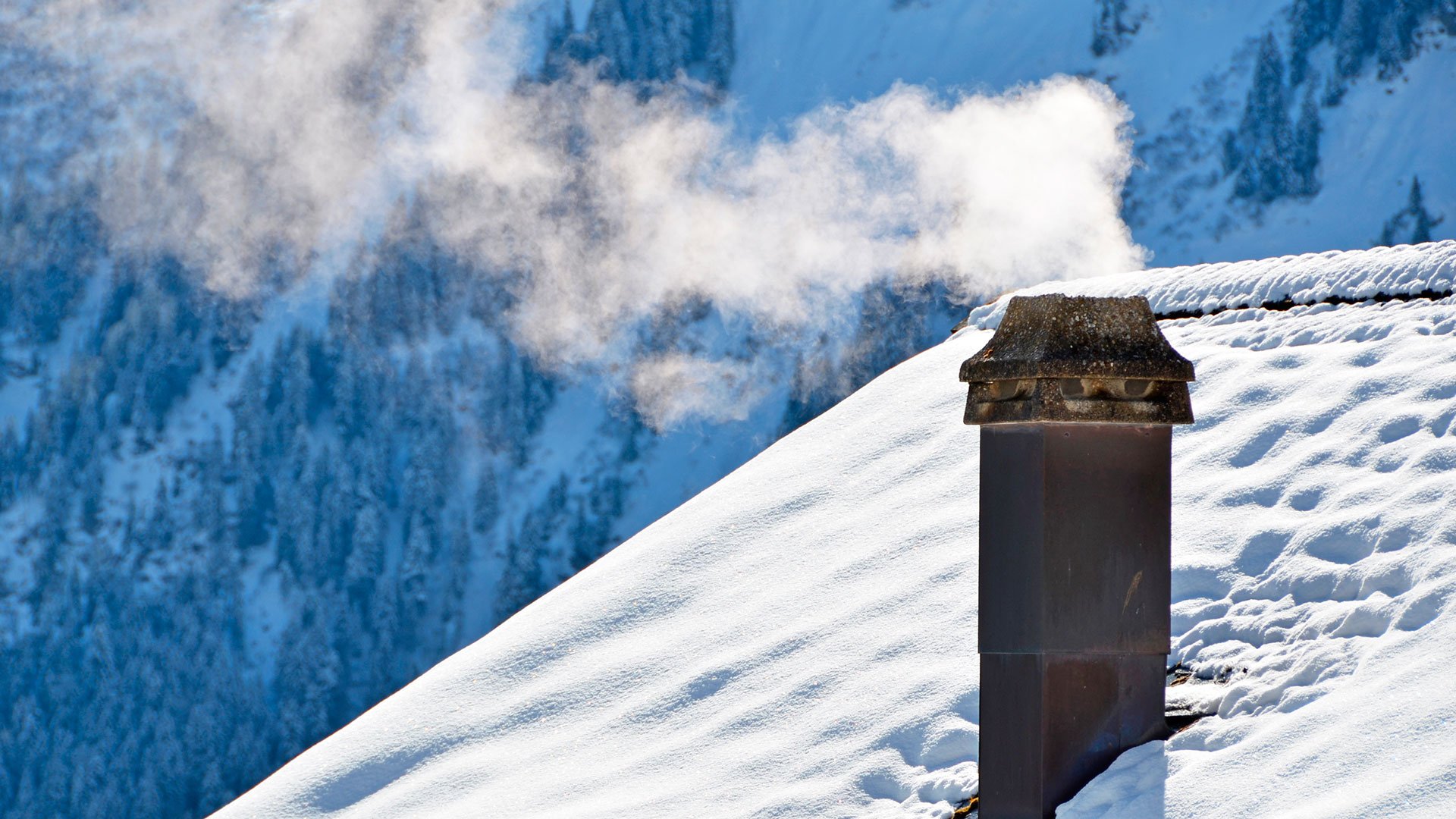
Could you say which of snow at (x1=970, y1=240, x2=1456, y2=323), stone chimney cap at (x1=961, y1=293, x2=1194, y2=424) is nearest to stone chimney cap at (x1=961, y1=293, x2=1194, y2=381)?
stone chimney cap at (x1=961, y1=293, x2=1194, y2=424)

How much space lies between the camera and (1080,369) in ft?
10.5

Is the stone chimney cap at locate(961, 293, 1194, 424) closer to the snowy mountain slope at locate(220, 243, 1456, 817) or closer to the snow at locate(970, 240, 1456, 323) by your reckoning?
the snowy mountain slope at locate(220, 243, 1456, 817)

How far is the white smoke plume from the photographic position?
2975cm

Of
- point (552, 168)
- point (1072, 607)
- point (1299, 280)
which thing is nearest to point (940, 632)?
point (1072, 607)

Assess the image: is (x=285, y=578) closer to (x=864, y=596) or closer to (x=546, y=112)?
(x=546, y=112)

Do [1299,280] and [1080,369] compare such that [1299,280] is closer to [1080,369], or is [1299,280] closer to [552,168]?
[1080,369]

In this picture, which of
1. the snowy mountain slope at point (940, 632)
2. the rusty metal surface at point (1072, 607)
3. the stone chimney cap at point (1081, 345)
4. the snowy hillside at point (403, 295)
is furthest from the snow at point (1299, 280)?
the snowy hillside at point (403, 295)

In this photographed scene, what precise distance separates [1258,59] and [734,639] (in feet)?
88.7

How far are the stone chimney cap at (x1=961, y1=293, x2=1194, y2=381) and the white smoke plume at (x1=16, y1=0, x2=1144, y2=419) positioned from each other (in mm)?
23238

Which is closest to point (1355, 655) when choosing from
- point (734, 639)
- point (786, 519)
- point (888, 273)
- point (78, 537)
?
point (734, 639)

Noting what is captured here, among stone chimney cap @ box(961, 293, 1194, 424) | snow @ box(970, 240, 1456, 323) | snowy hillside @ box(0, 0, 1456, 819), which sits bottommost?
stone chimney cap @ box(961, 293, 1194, 424)

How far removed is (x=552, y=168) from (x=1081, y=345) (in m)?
30.8

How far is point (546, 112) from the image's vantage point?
34.1m

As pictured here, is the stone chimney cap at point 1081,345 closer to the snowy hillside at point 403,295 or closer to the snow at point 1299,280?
the snow at point 1299,280
